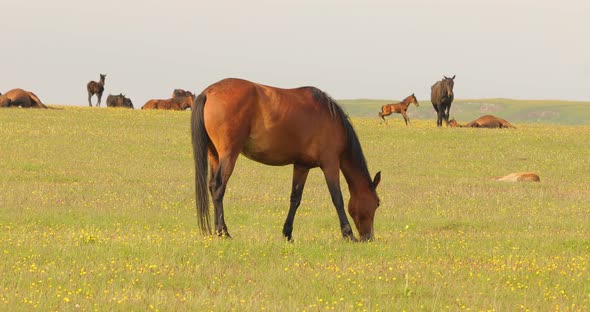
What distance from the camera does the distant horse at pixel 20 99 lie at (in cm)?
5038

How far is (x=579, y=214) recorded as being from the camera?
64.6 ft

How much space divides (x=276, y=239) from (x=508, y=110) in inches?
6000

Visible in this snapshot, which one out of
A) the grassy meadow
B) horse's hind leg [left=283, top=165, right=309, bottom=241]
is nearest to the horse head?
the grassy meadow

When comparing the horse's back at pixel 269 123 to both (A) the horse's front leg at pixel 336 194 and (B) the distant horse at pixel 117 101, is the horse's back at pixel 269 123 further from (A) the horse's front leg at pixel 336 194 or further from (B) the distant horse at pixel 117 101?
(B) the distant horse at pixel 117 101

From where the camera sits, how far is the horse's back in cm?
1365

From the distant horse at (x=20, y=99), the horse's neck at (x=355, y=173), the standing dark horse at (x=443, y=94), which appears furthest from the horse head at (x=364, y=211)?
the distant horse at (x=20, y=99)

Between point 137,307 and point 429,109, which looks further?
point 429,109

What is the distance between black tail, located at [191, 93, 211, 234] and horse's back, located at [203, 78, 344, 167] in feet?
0.37

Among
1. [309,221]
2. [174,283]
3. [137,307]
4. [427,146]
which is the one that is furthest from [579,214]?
[427,146]

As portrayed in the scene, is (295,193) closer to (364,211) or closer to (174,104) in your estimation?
(364,211)

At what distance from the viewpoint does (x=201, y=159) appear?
13.7m

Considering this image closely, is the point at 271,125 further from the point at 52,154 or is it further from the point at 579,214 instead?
the point at 52,154

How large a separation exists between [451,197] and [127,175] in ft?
34.8

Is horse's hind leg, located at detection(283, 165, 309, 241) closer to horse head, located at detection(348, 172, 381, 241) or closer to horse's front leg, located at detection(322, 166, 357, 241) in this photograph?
horse's front leg, located at detection(322, 166, 357, 241)
